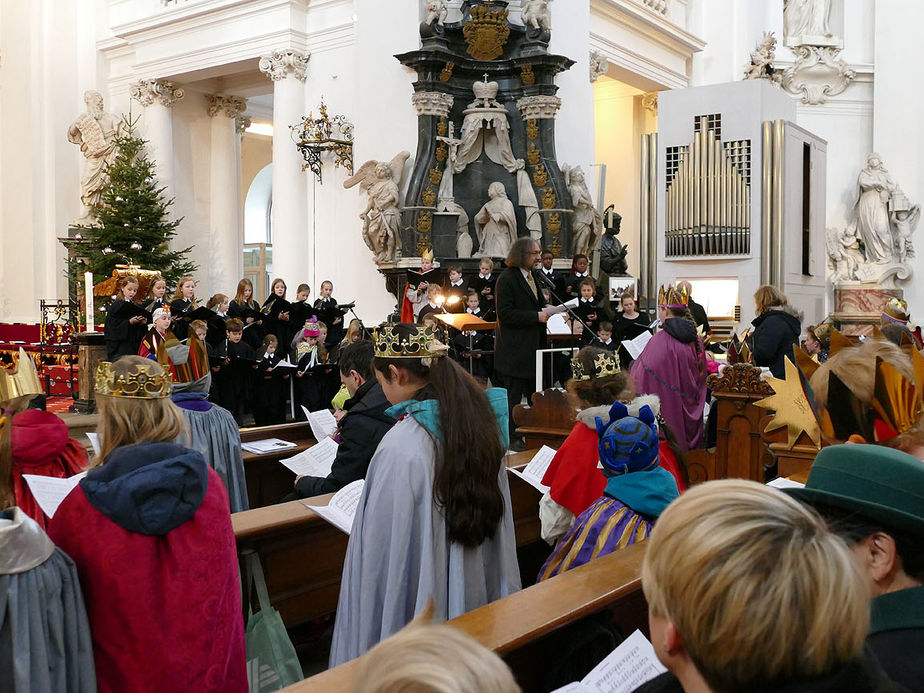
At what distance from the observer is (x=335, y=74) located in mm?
14891

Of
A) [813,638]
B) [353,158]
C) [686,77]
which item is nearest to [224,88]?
[353,158]

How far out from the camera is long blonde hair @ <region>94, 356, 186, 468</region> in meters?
2.80

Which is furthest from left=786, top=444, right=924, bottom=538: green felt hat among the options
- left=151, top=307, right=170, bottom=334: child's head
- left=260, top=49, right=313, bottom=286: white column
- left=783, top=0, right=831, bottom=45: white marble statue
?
left=783, top=0, right=831, bottom=45: white marble statue

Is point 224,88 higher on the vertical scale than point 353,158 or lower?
higher

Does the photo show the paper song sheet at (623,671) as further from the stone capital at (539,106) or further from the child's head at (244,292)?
the stone capital at (539,106)

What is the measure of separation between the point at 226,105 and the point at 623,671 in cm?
1862

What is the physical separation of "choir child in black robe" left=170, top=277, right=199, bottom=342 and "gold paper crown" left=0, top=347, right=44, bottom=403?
566cm

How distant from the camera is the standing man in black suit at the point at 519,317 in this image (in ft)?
24.6

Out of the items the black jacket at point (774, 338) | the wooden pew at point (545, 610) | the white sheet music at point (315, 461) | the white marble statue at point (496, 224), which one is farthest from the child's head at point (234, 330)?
the wooden pew at point (545, 610)

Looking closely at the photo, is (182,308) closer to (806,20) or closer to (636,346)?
(636,346)

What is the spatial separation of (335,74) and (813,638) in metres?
14.9

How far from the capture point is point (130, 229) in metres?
16.0

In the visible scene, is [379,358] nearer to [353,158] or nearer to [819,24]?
[353,158]

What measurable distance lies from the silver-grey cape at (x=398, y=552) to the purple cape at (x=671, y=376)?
390 cm
